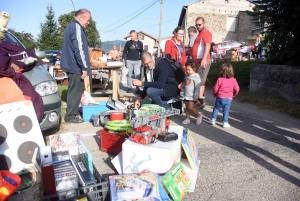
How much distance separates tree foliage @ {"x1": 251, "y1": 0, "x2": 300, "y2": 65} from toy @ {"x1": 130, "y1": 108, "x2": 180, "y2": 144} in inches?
248

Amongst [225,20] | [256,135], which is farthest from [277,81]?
[225,20]

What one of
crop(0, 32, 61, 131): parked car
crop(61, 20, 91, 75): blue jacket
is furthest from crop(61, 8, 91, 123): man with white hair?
crop(0, 32, 61, 131): parked car

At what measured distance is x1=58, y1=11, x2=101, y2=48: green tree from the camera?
39000 mm

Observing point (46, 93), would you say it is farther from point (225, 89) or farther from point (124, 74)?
point (124, 74)

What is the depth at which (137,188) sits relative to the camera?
223cm

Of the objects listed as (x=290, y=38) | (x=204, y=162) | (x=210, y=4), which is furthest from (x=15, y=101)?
(x=210, y=4)

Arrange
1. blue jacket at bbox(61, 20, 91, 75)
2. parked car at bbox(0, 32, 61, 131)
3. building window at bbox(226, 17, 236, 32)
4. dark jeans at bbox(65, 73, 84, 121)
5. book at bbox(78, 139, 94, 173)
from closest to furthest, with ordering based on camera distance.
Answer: book at bbox(78, 139, 94, 173) → parked car at bbox(0, 32, 61, 131) → blue jacket at bbox(61, 20, 91, 75) → dark jeans at bbox(65, 73, 84, 121) → building window at bbox(226, 17, 236, 32)

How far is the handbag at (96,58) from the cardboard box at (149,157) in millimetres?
4104

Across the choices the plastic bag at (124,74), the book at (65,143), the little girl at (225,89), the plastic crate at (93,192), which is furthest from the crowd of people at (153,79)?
the plastic bag at (124,74)

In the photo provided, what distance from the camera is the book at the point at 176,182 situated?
250 cm

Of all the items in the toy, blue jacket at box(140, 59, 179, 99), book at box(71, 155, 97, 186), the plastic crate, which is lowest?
the plastic crate

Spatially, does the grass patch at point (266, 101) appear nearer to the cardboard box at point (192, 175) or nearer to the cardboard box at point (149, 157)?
the cardboard box at point (192, 175)

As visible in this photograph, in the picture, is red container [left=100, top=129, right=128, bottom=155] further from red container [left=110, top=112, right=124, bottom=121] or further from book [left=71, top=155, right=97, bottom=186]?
book [left=71, top=155, right=97, bottom=186]

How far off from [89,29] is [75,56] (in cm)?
3886
